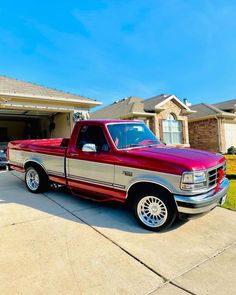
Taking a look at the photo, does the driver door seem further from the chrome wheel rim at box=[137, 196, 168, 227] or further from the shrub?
the shrub

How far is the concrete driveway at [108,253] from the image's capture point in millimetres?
2639

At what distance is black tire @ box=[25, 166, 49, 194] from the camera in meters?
6.20

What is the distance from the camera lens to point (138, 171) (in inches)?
163

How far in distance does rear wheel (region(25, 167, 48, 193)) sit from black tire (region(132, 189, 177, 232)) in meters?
3.01

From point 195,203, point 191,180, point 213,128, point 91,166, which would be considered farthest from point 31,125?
point 195,203

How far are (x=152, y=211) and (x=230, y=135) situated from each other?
22.2 metres

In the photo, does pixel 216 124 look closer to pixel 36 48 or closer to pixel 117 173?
pixel 36 48

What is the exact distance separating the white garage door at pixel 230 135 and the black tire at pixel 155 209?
69.4ft

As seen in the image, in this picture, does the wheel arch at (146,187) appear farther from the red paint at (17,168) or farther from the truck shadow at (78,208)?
the red paint at (17,168)

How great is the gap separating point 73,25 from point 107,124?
397 inches

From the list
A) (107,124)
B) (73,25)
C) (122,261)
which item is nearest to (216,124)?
(73,25)

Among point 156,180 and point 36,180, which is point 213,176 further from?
point 36,180

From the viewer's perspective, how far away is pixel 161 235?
3.95m

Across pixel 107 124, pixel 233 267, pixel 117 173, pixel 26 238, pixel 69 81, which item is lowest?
pixel 233 267
